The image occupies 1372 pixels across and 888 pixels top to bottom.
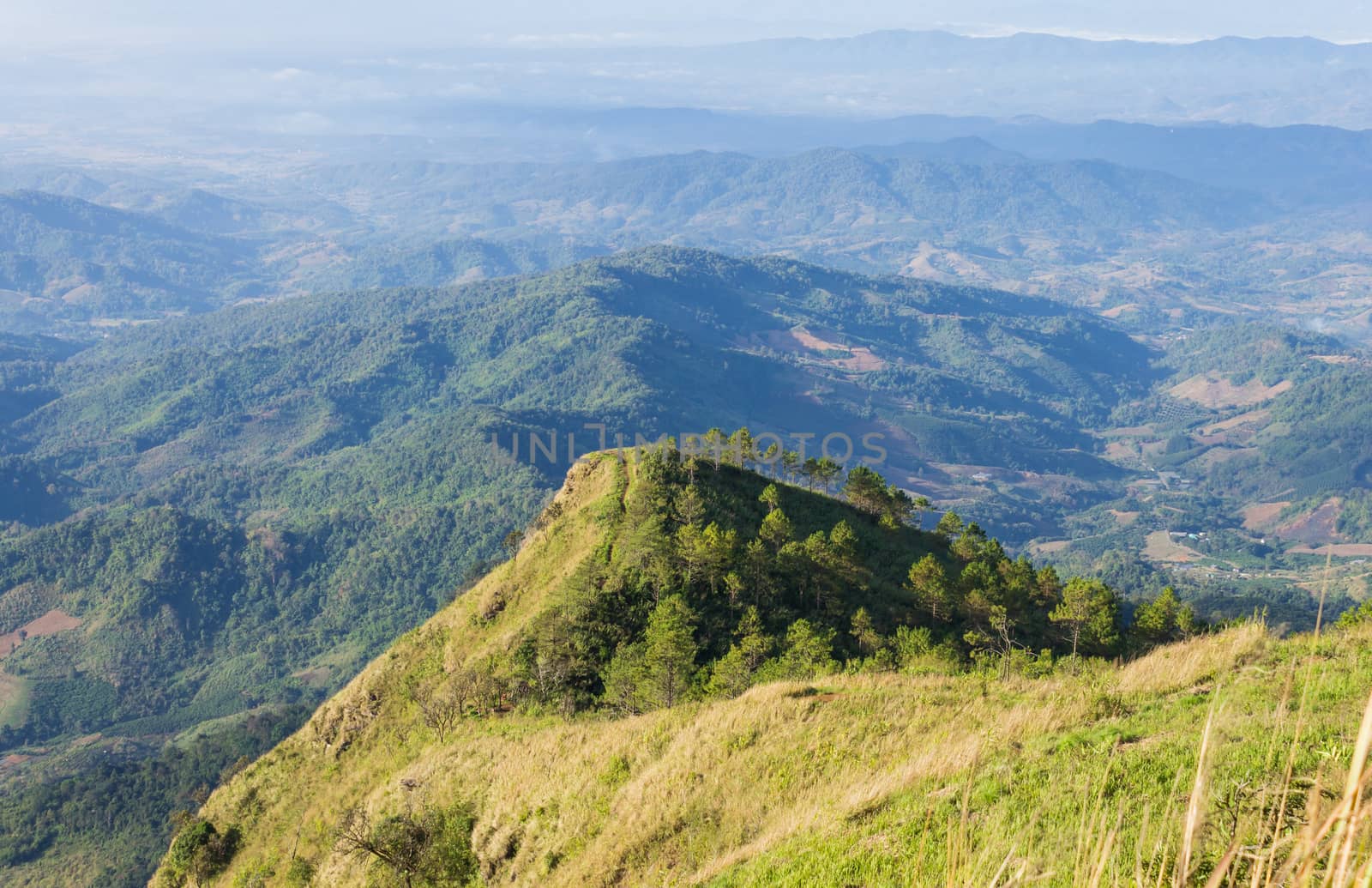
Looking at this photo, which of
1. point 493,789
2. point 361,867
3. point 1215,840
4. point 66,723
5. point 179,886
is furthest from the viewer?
point 66,723

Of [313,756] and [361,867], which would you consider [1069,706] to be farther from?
[313,756]

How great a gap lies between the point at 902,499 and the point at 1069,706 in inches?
2335

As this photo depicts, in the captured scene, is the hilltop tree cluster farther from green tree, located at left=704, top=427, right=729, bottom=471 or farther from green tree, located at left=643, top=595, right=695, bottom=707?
green tree, located at left=704, top=427, right=729, bottom=471

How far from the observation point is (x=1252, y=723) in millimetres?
16172

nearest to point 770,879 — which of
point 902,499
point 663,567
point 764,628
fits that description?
point 764,628

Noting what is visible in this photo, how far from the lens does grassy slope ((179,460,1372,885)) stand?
13.7 meters

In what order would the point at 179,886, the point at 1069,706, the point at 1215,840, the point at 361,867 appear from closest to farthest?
the point at 1215,840, the point at 1069,706, the point at 361,867, the point at 179,886

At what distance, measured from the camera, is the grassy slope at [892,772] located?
1369 cm

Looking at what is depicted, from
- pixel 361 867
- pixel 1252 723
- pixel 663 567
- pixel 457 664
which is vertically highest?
pixel 1252 723

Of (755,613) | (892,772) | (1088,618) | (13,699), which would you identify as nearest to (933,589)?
(1088,618)

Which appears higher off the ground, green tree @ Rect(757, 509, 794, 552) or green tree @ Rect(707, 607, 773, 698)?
green tree @ Rect(757, 509, 794, 552)

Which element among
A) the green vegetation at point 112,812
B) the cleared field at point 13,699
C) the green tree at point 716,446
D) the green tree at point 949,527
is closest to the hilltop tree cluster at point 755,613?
the green tree at point 716,446

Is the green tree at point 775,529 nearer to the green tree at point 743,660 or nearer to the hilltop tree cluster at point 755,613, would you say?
the hilltop tree cluster at point 755,613

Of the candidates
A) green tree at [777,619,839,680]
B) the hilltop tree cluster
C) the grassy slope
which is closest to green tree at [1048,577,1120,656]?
the hilltop tree cluster
